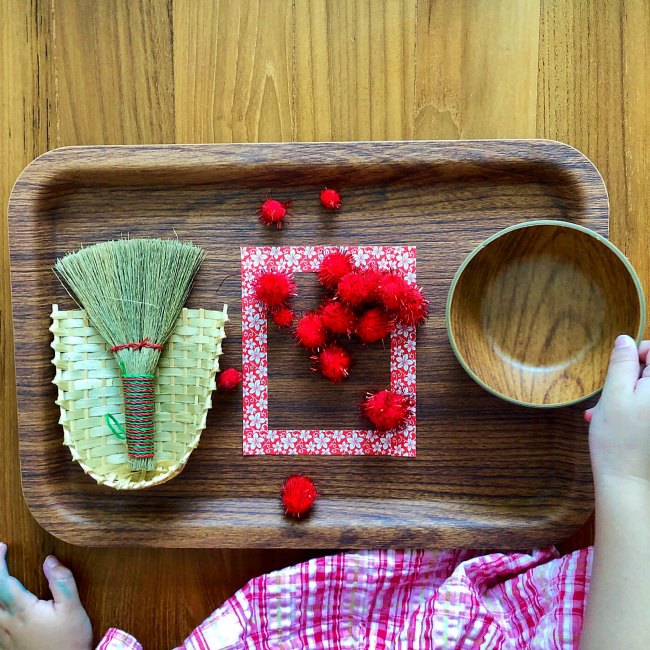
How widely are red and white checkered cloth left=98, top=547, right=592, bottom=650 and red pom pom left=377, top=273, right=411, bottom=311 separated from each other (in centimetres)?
33

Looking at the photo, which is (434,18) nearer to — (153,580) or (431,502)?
(431,502)

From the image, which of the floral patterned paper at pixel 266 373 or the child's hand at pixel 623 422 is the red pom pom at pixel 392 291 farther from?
the child's hand at pixel 623 422

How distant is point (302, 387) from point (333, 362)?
2.5 inches

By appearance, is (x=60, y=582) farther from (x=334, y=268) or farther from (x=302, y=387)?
(x=334, y=268)

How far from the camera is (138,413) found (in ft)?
2.35

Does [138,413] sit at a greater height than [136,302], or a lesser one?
lesser

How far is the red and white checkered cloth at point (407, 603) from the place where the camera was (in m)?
0.74

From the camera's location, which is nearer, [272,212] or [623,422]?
[623,422]

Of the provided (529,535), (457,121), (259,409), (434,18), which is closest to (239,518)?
(259,409)

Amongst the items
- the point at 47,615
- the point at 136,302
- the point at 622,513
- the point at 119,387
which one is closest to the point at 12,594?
the point at 47,615

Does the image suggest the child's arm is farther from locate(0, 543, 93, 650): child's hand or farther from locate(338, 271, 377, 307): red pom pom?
locate(0, 543, 93, 650): child's hand

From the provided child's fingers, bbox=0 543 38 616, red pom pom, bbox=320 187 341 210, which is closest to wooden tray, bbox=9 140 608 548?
red pom pom, bbox=320 187 341 210

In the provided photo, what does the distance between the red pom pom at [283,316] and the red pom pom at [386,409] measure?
14 centimetres

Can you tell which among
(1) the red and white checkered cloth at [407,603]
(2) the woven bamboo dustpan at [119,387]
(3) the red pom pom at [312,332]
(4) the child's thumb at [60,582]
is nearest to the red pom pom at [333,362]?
(3) the red pom pom at [312,332]
